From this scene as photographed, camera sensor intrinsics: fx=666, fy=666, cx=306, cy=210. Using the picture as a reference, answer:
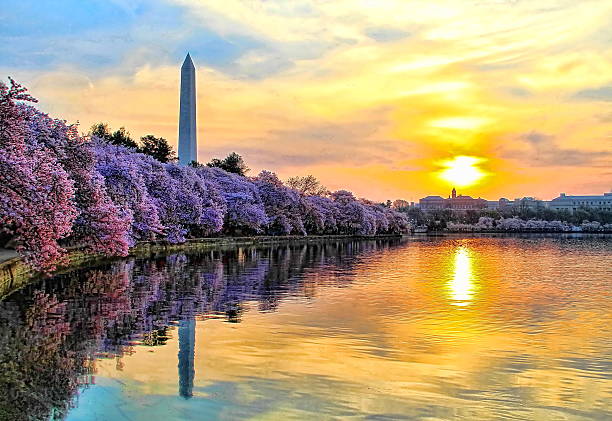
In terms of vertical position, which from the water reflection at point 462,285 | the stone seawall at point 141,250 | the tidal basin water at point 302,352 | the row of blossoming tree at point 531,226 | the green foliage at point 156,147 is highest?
the green foliage at point 156,147

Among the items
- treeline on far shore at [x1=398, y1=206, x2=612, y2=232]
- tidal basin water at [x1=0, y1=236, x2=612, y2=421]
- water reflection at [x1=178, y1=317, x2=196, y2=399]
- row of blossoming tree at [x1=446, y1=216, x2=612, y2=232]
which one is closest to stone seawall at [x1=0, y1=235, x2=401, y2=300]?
tidal basin water at [x1=0, y1=236, x2=612, y2=421]

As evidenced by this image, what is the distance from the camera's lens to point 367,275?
35.6 meters

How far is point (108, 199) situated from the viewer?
1342 inches

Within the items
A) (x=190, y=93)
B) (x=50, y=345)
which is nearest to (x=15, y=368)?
(x=50, y=345)

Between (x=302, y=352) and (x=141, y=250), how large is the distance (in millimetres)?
35809

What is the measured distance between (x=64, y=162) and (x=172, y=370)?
20632 millimetres

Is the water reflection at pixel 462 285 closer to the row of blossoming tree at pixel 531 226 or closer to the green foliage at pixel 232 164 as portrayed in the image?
the green foliage at pixel 232 164

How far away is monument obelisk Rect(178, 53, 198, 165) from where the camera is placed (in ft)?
256

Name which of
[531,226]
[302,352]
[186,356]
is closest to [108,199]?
[186,356]

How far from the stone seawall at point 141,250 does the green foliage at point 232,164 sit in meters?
17.0

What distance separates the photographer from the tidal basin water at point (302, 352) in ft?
36.0

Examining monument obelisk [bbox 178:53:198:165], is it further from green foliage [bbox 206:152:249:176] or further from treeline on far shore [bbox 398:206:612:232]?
treeline on far shore [bbox 398:206:612:232]

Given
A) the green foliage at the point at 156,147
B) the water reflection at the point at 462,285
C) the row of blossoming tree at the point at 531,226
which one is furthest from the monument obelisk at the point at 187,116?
the row of blossoming tree at the point at 531,226

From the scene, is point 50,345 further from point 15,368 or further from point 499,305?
point 499,305
